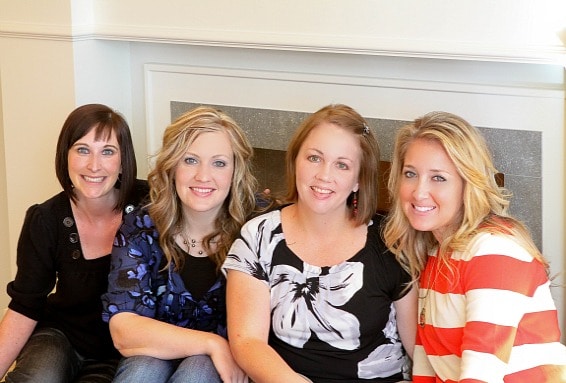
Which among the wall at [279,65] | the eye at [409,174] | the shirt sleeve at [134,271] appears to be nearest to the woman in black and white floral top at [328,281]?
the eye at [409,174]

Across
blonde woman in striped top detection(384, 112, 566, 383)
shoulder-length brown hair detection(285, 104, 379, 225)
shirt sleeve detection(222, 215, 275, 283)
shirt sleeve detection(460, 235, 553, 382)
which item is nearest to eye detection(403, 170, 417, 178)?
blonde woman in striped top detection(384, 112, 566, 383)

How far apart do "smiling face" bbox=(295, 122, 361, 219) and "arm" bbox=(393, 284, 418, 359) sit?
25 cm

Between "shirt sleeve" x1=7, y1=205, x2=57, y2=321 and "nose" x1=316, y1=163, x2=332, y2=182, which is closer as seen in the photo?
"nose" x1=316, y1=163, x2=332, y2=182

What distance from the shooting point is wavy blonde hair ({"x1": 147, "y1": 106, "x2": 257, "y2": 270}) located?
7.57 feet

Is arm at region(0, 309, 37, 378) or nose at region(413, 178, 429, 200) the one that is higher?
nose at region(413, 178, 429, 200)

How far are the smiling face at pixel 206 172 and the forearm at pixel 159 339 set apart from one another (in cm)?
28

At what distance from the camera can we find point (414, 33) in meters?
2.38

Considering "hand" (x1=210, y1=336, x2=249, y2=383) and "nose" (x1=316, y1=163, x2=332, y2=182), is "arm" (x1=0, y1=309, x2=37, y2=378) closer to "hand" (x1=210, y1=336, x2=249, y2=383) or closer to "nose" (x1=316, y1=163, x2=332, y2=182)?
"hand" (x1=210, y1=336, x2=249, y2=383)

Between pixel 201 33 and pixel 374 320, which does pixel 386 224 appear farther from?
pixel 201 33

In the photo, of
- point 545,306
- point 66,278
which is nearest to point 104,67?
point 66,278

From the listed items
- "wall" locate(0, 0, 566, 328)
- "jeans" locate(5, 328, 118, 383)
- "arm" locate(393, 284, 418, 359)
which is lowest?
"jeans" locate(5, 328, 118, 383)

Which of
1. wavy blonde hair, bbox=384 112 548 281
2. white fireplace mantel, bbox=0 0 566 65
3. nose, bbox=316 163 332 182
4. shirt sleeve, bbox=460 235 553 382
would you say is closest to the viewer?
shirt sleeve, bbox=460 235 553 382

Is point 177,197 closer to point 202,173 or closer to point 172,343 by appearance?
point 202,173

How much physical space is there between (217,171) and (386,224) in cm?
41
